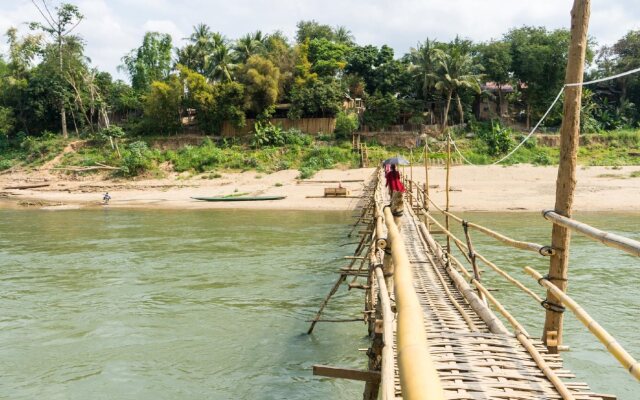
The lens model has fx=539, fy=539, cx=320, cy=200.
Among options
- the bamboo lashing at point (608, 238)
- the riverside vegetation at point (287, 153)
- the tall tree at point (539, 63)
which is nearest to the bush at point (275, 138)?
the riverside vegetation at point (287, 153)

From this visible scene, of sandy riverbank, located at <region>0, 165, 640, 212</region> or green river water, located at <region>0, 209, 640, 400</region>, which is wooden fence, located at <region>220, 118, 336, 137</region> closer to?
sandy riverbank, located at <region>0, 165, 640, 212</region>

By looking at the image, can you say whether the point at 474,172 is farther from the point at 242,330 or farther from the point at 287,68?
the point at 242,330

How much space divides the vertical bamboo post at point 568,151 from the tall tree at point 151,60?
45.1 metres

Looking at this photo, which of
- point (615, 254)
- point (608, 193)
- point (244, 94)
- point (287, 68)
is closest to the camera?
point (615, 254)

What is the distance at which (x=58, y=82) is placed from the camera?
133 ft

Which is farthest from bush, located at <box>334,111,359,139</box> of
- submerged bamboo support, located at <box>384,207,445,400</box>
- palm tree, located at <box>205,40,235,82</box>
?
submerged bamboo support, located at <box>384,207,445,400</box>

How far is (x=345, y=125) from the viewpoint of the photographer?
1404 inches

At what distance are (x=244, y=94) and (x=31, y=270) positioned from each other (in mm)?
25035

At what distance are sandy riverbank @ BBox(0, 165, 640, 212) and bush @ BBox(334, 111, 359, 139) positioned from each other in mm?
5184

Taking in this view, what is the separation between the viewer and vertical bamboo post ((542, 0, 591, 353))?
4570 millimetres

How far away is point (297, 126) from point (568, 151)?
33.3 meters

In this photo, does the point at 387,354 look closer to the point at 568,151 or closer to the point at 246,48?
the point at 568,151

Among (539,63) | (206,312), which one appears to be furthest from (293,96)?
(206,312)

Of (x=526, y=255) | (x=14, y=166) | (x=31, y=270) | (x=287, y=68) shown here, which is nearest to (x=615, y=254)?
(x=526, y=255)
